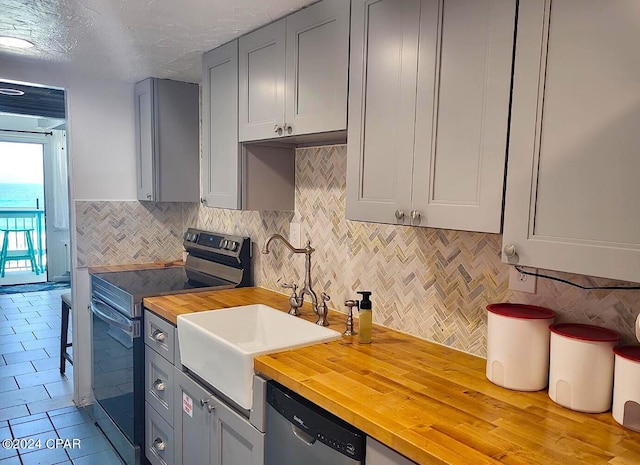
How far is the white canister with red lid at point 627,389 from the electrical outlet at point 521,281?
0.34m

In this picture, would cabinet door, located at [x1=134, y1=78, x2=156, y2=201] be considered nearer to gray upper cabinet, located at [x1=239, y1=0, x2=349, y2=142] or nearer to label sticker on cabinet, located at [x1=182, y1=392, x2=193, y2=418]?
gray upper cabinet, located at [x1=239, y1=0, x2=349, y2=142]

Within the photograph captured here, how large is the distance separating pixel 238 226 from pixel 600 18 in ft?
7.59

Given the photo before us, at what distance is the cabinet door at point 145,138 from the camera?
124 inches

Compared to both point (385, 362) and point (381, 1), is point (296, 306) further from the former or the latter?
point (381, 1)

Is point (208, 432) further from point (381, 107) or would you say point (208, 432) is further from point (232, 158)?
point (381, 107)

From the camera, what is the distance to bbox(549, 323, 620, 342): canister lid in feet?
3.94

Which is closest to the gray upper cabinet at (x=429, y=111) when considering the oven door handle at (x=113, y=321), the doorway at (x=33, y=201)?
the oven door handle at (x=113, y=321)

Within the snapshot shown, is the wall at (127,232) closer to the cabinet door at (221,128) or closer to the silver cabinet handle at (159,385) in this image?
the cabinet door at (221,128)

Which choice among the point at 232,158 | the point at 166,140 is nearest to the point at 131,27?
the point at 232,158

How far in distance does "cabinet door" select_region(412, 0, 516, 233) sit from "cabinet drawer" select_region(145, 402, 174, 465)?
1623mm

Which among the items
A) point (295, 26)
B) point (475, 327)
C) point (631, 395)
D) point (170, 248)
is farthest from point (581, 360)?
point (170, 248)

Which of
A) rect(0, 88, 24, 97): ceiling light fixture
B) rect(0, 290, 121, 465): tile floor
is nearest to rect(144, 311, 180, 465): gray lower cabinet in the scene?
rect(0, 290, 121, 465): tile floor

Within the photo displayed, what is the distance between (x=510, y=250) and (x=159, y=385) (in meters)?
1.82

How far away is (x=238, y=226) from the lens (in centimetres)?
300
